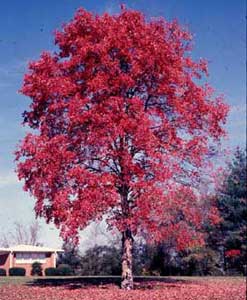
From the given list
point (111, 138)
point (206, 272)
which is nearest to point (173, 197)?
point (111, 138)

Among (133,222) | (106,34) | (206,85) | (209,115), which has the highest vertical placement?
(106,34)

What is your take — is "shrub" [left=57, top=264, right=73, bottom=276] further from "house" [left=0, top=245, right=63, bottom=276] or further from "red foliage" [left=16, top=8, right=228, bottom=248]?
"red foliage" [left=16, top=8, right=228, bottom=248]

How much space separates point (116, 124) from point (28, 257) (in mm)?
45291

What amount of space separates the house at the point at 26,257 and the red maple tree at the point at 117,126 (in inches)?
1533

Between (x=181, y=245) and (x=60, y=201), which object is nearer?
(x=60, y=201)

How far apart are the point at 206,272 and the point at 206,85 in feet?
79.7

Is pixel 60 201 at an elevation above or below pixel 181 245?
above

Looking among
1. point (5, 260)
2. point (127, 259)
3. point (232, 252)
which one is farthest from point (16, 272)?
point (127, 259)

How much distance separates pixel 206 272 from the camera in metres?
45.5

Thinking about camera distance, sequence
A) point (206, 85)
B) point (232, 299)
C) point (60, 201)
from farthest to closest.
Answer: point (206, 85) → point (60, 201) → point (232, 299)

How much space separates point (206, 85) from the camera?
84.5 feet

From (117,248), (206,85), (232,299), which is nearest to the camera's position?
(232,299)

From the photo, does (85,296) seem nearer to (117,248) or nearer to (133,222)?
(133,222)

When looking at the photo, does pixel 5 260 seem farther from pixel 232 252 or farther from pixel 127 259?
pixel 127 259
